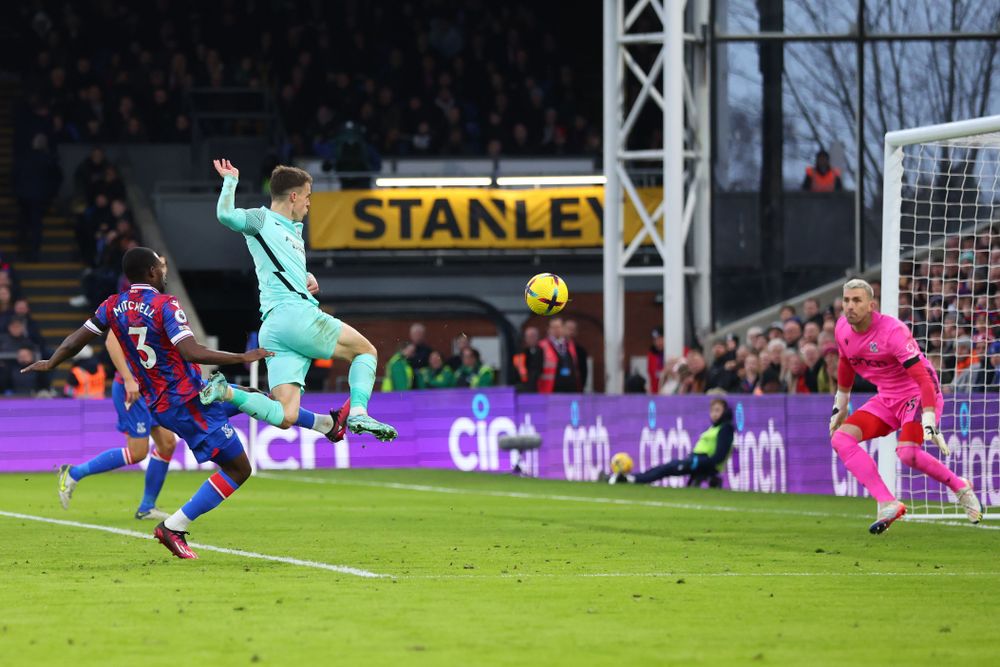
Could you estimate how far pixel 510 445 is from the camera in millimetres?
22984

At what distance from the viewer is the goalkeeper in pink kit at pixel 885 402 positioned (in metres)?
12.5

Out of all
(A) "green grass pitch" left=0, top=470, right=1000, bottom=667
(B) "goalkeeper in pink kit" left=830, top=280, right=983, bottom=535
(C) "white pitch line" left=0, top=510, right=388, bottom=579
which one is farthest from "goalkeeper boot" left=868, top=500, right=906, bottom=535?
(C) "white pitch line" left=0, top=510, right=388, bottom=579

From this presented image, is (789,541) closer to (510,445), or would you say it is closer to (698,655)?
(698,655)

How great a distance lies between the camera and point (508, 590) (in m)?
9.09

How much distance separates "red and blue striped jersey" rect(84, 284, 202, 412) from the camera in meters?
10.8

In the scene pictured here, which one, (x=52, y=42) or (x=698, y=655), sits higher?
(x=52, y=42)

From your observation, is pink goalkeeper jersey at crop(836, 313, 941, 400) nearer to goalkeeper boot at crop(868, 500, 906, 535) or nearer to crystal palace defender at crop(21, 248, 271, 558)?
goalkeeper boot at crop(868, 500, 906, 535)

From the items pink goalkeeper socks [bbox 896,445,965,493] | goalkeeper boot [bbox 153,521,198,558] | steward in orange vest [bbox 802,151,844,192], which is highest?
steward in orange vest [bbox 802,151,844,192]

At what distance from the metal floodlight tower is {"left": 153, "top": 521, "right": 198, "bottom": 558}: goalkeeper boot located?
14.1m

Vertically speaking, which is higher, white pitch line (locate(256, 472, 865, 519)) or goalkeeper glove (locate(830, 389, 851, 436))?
goalkeeper glove (locate(830, 389, 851, 436))

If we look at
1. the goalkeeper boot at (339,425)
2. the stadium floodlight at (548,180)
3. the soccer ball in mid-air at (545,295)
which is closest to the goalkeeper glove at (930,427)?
the soccer ball in mid-air at (545,295)

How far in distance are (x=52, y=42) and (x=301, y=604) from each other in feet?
93.0

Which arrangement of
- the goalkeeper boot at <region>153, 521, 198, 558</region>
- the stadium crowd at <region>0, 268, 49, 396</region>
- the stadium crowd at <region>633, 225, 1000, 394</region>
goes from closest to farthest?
the goalkeeper boot at <region>153, 521, 198, 558</region>, the stadium crowd at <region>633, 225, 1000, 394</region>, the stadium crowd at <region>0, 268, 49, 396</region>

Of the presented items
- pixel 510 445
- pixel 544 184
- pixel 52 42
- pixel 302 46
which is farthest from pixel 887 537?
pixel 52 42
